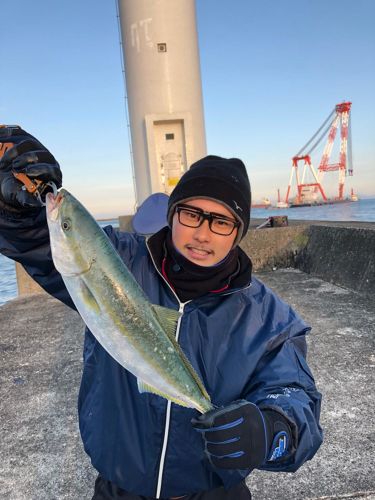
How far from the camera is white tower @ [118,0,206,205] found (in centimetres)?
1029

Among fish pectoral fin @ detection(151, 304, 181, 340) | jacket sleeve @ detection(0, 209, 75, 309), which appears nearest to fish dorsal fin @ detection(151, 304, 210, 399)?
fish pectoral fin @ detection(151, 304, 181, 340)

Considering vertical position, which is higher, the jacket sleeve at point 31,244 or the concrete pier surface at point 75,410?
the jacket sleeve at point 31,244

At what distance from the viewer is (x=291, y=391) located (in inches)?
70.0

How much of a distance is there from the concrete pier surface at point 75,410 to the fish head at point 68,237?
1.57m

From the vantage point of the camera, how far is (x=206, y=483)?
1894 millimetres

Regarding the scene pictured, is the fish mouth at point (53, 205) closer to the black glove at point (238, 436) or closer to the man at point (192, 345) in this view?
the man at point (192, 345)

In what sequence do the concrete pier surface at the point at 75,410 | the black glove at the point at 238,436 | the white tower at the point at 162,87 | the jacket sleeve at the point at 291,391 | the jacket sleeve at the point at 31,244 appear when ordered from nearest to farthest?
the black glove at the point at 238,436
the jacket sleeve at the point at 291,391
the jacket sleeve at the point at 31,244
the concrete pier surface at the point at 75,410
the white tower at the point at 162,87

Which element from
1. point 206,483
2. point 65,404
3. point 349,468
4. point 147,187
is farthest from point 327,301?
point 147,187

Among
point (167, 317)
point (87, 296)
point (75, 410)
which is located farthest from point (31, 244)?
point (75, 410)

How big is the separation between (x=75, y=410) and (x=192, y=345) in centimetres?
190

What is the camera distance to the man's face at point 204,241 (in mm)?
1957

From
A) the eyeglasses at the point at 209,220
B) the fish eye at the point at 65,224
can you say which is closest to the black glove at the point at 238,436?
the eyeglasses at the point at 209,220

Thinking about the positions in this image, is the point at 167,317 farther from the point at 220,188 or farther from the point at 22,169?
the point at 22,169

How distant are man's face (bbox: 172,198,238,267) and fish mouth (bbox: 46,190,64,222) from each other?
589mm
